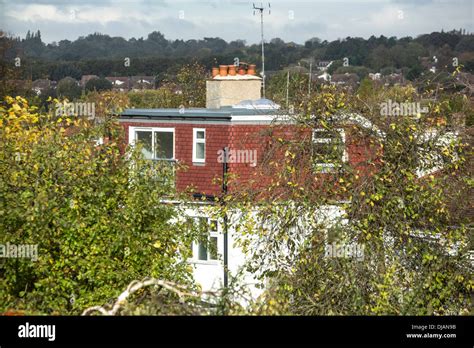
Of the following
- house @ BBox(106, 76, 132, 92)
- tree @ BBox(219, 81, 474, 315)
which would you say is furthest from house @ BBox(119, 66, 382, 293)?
house @ BBox(106, 76, 132, 92)

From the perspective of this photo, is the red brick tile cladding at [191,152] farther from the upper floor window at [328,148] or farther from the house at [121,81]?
the house at [121,81]

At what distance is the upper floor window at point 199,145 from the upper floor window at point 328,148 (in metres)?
8.38

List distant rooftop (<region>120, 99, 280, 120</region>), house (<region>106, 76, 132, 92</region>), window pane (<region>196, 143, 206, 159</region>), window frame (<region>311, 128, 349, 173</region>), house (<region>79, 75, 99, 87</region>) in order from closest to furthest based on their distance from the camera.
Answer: window frame (<region>311, 128, 349, 173</region>) < distant rooftop (<region>120, 99, 280, 120</region>) < window pane (<region>196, 143, 206, 159</region>) < house (<region>106, 76, 132, 92</region>) < house (<region>79, 75, 99, 87</region>)

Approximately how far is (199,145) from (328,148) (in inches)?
352

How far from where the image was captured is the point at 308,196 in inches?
666

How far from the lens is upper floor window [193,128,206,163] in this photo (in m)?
25.7

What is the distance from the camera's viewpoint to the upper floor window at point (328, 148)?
17.2 meters

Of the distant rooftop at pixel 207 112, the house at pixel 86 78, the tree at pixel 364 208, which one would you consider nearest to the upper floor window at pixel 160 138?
the distant rooftop at pixel 207 112

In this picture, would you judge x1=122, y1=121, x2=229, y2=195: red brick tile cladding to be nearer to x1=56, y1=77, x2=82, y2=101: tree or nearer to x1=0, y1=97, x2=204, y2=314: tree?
x1=0, y1=97, x2=204, y2=314: tree

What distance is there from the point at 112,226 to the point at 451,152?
22.3 ft

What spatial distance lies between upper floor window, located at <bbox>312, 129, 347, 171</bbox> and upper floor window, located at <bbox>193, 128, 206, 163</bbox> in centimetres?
838
